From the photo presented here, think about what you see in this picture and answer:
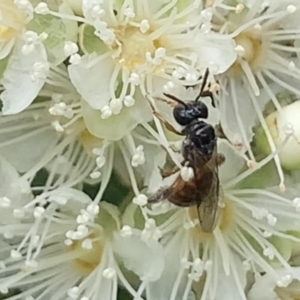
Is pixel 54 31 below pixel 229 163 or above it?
above

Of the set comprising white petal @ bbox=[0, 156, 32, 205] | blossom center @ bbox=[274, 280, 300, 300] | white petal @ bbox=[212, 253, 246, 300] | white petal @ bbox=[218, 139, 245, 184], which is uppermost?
white petal @ bbox=[218, 139, 245, 184]

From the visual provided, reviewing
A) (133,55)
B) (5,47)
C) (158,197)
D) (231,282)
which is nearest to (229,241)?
(231,282)

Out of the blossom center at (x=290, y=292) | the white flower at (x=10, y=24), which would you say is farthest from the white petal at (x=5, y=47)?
the blossom center at (x=290, y=292)

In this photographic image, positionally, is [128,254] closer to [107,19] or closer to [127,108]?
[127,108]

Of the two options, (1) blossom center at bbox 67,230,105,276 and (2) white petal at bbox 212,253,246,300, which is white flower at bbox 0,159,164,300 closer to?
(1) blossom center at bbox 67,230,105,276

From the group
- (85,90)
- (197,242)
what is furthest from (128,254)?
(85,90)

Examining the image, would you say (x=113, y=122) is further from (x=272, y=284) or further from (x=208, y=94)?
(x=272, y=284)

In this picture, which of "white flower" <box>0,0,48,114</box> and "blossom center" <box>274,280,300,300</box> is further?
"blossom center" <box>274,280,300,300</box>

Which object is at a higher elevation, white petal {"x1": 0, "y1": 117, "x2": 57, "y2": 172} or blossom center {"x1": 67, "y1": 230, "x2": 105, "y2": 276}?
white petal {"x1": 0, "y1": 117, "x2": 57, "y2": 172}

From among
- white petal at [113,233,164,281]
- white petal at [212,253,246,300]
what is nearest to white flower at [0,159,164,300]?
white petal at [113,233,164,281]
